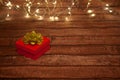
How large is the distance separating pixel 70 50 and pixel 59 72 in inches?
13.9

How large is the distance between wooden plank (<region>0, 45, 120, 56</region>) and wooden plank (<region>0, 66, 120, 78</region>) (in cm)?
22

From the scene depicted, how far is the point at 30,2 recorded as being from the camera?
309 centimetres

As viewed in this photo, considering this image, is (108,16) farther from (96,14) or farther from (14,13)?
(14,13)

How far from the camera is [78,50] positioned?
2.20 meters

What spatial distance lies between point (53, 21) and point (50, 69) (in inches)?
36.1

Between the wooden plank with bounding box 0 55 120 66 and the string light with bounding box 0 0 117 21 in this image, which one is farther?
the string light with bounding box 0 0 117 21

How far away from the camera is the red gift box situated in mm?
1997

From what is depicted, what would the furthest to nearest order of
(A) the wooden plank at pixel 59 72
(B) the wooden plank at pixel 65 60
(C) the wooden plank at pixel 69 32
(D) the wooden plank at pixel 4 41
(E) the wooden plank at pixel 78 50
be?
(C) the wooden plank at pixel 69 32 → (D) the wooden plank at pixel 4 41 → (E) the wooden plank at pixel 78 50 → (B) the wooden plank at pixel 65 60 → (A) the wooden plank at pixel 59 72

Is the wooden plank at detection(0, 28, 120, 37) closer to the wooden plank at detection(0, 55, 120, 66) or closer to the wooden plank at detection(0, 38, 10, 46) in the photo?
the wooden plank at detection(0, 38, 10, 46)

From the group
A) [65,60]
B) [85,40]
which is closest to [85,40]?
[85,40]

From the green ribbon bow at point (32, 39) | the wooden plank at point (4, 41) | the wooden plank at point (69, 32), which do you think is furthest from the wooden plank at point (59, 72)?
the wooden plank at point (69, 32)

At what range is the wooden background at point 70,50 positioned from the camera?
1933mm

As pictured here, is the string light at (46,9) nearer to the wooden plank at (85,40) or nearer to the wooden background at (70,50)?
the wooden background at (70,50)

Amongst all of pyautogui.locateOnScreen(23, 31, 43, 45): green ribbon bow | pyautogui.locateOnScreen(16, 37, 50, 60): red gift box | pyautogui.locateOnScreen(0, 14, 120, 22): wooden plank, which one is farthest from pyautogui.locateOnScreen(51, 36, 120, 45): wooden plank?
pyautogui.locateOnScreen(0, 14, 120, 22): wooden plank
